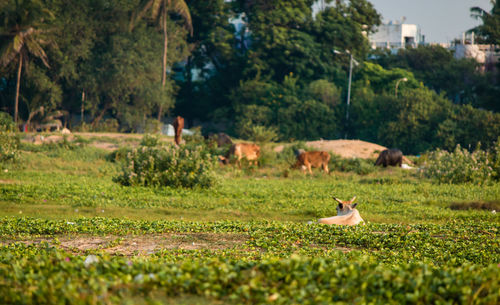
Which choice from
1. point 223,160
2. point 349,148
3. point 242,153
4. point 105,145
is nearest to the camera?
point 242,153

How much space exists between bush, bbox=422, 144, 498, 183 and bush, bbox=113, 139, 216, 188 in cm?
770

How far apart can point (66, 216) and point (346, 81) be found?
127 ft

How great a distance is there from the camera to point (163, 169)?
16734 mm

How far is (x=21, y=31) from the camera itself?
116ft

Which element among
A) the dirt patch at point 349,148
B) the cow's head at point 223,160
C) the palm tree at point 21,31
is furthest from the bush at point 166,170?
the palm tree at point 21,31

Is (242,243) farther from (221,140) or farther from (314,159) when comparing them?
(221,140)

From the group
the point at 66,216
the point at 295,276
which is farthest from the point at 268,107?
the point at 295,276

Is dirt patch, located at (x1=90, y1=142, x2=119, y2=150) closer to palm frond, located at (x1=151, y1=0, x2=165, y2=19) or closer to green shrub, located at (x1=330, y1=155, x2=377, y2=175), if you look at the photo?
green shrub, located at (x1=330, y1=155, x2=377, y2=175)

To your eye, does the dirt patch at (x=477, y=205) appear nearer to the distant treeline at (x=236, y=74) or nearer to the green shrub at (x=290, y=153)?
the green shrub at (x=290, y=153)

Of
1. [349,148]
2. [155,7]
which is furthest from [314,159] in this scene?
[155,7]

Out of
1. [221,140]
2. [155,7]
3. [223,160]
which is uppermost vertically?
[155,7]

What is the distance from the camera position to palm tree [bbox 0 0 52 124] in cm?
3516

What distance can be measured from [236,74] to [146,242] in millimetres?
42521

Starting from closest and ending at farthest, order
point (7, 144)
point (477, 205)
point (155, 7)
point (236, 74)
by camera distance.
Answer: point (477, 205)
point (7, 144)
point (155, 7)
point (236, 74)
